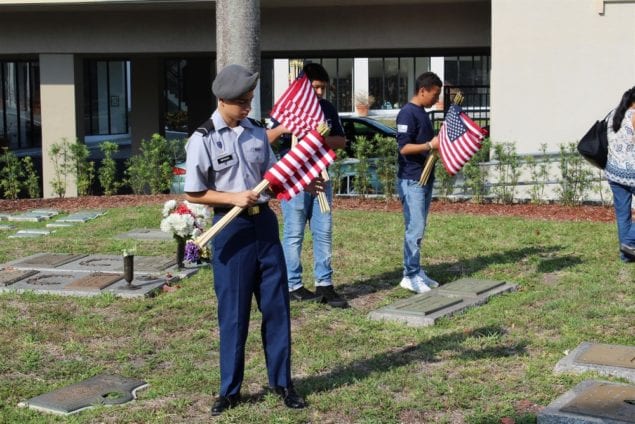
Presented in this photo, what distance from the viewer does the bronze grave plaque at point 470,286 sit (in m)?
8.10

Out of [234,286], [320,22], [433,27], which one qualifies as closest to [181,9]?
[320,22]

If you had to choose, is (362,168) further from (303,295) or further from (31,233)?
(303,295)

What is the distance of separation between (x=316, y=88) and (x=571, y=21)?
27.3ft

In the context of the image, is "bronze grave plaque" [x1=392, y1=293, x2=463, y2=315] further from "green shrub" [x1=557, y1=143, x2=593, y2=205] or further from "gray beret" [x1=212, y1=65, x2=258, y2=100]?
"green shrub" [x1=557, y1=143, x2=593, y2=205]

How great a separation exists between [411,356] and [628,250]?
3683 mm

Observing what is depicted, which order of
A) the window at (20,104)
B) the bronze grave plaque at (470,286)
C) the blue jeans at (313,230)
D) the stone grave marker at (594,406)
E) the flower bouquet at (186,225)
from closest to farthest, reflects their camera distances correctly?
the stone grave marker at (594,406) → the blue jeans at (313,230) → the bronze grave plaque at (470,286) → the flower bouquet at (186,225) → the window at (20,104)

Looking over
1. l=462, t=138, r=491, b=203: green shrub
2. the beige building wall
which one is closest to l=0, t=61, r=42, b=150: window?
the beige building wall

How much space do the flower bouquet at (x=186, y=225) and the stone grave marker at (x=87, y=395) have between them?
314cm

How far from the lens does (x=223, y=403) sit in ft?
17.7

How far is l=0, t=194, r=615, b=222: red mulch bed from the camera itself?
1283 cm

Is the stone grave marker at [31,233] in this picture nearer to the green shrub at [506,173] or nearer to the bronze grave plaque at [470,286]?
the bronze grave plaque at [470,286]

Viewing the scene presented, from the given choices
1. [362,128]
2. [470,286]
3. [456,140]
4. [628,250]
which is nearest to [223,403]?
[470,286]

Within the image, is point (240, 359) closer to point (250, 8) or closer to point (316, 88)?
point (316, 88)

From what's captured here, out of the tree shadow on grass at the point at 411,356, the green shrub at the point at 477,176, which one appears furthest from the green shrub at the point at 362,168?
the tree shadow on grass at the point at 411,356
